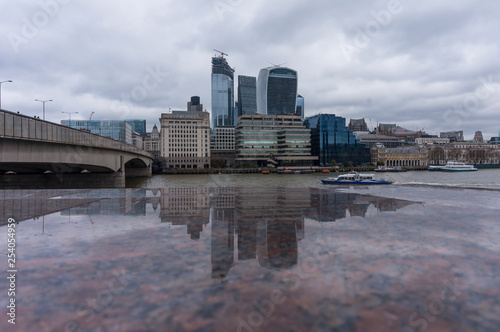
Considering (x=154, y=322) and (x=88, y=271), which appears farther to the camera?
(x=88, y=271)

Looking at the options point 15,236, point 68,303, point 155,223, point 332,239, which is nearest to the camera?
point 68,303

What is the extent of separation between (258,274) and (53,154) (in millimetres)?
30663

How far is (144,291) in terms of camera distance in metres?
4.64

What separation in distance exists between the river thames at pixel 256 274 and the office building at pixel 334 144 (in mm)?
156494

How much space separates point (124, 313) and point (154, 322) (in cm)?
52

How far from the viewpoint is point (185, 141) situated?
A: 15675 cm

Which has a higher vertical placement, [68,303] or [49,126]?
[49,126]

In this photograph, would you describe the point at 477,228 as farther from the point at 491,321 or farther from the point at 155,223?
the point at 155,223

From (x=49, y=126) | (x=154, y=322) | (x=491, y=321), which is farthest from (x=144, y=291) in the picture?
(x=49, y=126)

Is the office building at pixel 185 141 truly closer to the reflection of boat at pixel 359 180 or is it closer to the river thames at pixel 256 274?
the reflection of boat at pixel 359 180

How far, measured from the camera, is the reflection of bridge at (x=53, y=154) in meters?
23.8

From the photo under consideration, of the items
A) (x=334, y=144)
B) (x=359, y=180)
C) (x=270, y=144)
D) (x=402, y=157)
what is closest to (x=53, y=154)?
(x=359, y=180)

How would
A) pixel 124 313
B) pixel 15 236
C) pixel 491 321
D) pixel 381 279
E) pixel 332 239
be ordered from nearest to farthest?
pixel 491 321, pixel 124 313, pixel 381 279, pixel 332 239, pixel 15 236

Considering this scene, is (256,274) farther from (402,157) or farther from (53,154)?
(402,157)
